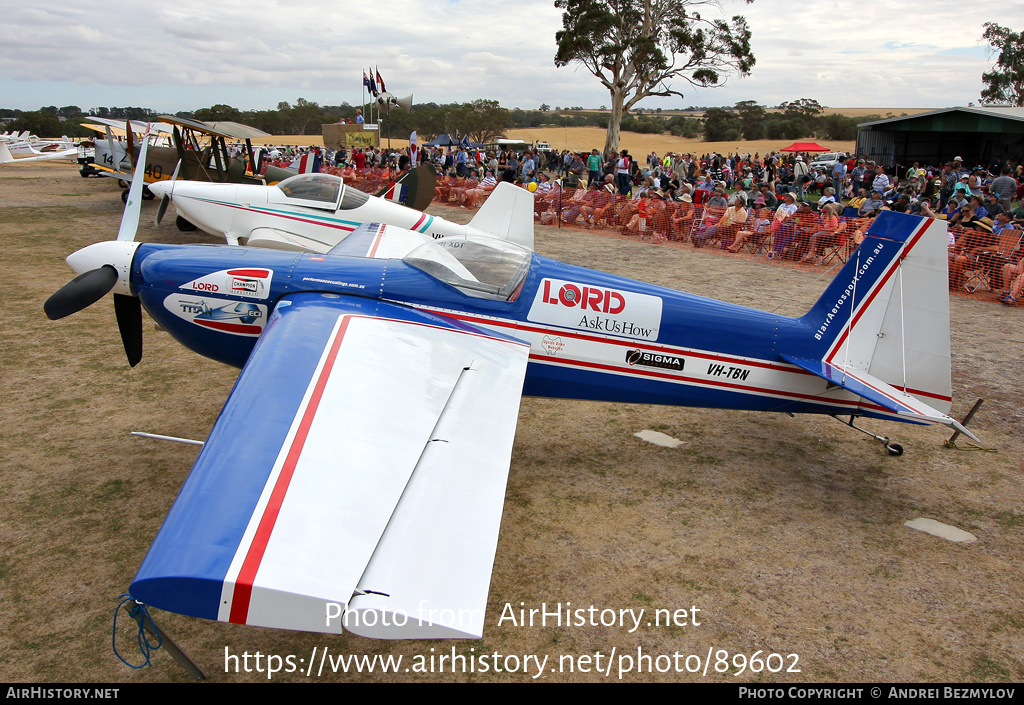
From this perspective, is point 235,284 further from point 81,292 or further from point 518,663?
point 518,663

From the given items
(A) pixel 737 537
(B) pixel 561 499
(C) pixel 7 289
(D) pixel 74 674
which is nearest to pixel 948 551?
(A) pixel 737 537

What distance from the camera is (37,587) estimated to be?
3.82m

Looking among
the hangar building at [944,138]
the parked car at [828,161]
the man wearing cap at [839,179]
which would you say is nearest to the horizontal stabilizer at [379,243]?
the man wearing cap at [839,179]

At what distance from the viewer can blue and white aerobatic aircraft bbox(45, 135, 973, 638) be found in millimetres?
2783

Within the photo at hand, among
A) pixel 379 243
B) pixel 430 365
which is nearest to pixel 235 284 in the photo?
pixel 430 365

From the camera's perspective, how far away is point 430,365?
4402 millimetres

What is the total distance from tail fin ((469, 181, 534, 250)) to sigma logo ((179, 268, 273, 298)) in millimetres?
5839

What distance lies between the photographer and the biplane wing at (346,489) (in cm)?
241

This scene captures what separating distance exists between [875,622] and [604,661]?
5.78 feet

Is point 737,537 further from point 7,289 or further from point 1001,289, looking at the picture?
point 7,289

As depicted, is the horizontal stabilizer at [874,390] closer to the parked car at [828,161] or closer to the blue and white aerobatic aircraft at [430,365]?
the blue and white aerobatic aircraft at [430,365]

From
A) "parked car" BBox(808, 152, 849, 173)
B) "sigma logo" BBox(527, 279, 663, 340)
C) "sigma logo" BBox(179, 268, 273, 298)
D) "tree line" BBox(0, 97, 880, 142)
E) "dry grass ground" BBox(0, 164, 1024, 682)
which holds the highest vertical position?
"tree line" BBox(0, 97, 880, 142)

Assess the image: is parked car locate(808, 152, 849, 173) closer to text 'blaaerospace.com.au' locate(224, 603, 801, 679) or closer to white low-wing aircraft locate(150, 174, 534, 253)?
white low-wing aircraft locate(150, 174, 534, 253)

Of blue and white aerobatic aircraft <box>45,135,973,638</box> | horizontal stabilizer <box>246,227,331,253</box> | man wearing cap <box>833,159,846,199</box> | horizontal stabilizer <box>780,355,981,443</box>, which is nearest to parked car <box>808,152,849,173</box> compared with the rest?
man wearing cap <box>833,159,846,199</box>
